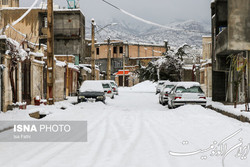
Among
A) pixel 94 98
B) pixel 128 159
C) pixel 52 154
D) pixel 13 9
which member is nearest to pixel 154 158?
pixel 128 159

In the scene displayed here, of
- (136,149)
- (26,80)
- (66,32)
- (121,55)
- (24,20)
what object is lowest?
(136,149)

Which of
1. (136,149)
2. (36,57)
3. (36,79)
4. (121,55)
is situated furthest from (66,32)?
(136,149)

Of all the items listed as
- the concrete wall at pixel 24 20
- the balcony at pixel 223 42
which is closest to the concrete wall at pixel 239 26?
the balcony at pixel 223 42

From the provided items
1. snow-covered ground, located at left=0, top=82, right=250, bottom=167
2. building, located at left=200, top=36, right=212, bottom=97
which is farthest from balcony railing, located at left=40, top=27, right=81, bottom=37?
snow-covered ground, located at left=0, top=82, right=250, bottom=167

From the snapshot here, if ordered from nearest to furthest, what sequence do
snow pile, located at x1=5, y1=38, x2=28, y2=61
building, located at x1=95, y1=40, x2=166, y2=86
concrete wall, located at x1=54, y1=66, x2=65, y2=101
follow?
snow pile, located at x1=5, y1=38, x2=28, y2=61, concrete wall, located at x1=54, y1=66, x2=65, y2=101, building, located at x1=95, y1=40, x2=166, y2=86

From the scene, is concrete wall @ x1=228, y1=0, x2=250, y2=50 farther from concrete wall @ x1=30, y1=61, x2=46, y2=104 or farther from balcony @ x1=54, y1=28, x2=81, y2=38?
balcony @ x1=54, y1=28, x2=81, y2=38

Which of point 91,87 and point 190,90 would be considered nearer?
point 190,90

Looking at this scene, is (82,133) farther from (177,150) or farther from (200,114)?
(200,114)

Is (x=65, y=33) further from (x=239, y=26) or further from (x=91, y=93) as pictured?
(x=239, y=26)

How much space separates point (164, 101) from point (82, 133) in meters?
15.7

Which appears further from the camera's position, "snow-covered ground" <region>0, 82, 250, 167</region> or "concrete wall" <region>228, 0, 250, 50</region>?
"concrete wall" <region>228, 0, 250, 50</region>

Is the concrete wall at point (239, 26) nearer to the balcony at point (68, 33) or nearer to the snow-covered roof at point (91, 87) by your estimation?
the snow-covered roof at point (91, 87)

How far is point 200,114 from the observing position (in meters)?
16.0

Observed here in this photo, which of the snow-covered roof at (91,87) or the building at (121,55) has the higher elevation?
the building at (121,55)
